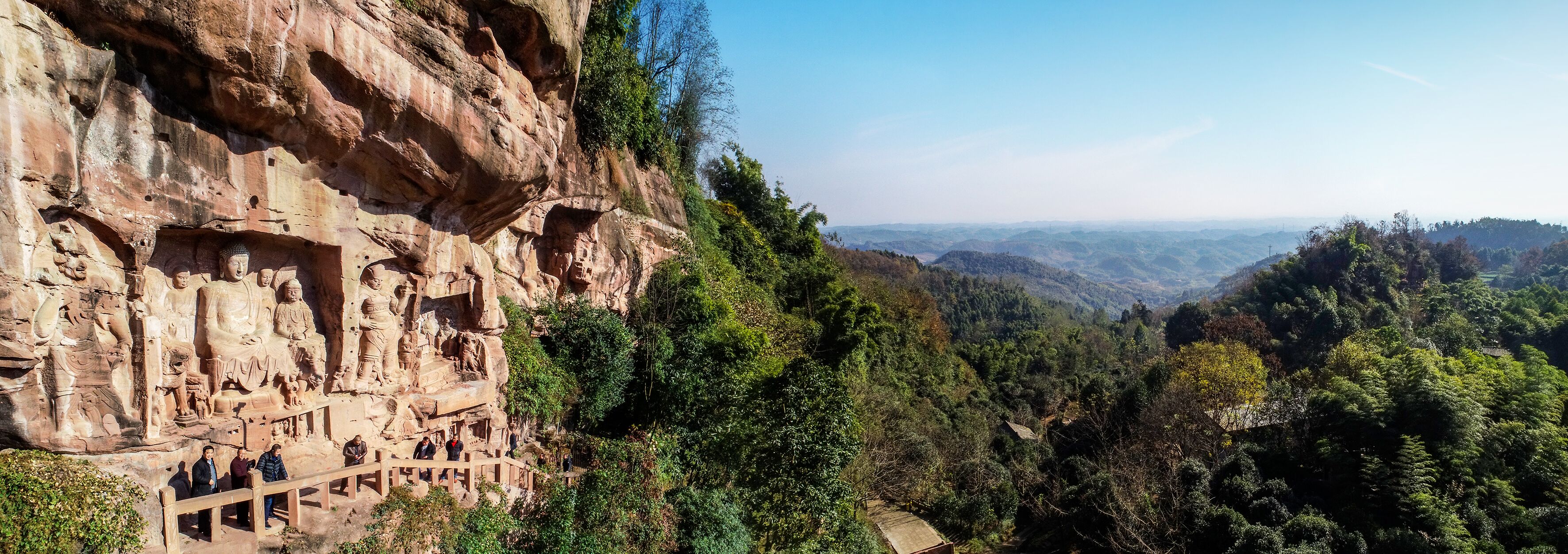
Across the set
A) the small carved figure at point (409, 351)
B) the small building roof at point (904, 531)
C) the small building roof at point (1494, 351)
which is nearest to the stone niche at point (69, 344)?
the small carved figure at point (409, 351)

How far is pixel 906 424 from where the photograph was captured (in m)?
20.5

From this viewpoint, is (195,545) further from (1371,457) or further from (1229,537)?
(1371,457)

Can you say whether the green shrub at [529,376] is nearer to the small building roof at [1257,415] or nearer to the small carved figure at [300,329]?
the small carved figure at [300,329]

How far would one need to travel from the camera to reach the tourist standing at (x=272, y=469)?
23.8 ft

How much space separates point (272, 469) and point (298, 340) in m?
1.62

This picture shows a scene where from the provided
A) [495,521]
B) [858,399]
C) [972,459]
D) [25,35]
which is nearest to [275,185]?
[25,35]

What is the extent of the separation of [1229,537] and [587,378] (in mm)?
14153

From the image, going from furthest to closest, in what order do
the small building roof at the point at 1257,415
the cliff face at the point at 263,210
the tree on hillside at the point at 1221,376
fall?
the tree on hillside at the point at 1221,376 < the small building roof at the point at 1257,415 < the cliff face at the point at 263,210

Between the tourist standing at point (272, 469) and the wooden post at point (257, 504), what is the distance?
46 cm

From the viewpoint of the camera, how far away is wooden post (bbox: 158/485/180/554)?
6.01 meters

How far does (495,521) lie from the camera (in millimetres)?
8656

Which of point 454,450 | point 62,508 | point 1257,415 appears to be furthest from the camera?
point 1257,415

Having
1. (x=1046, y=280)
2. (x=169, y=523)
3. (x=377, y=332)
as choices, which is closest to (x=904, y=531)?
(x=377, y=332)

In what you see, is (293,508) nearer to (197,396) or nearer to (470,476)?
(197,396)
